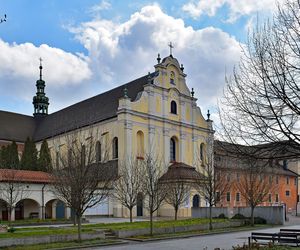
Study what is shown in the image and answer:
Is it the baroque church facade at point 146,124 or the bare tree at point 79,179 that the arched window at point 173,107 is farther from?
the bare tree at point 79,179

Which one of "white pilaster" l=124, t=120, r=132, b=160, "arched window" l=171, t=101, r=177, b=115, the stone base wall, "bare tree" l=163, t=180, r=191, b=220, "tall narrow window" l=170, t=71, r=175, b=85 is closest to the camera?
the stone base wall

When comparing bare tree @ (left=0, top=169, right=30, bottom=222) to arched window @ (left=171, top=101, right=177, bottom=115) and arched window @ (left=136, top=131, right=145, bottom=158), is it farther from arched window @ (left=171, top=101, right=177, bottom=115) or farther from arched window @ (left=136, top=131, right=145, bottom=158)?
arched window @ (left=171, top=101, right=177, bottom=115)

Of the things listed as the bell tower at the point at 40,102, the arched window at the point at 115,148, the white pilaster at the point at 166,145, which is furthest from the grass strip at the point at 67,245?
the bell tower at the point at 40,102

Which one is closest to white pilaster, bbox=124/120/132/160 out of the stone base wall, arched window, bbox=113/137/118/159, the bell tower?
arched window, bbox=113/137/118/159

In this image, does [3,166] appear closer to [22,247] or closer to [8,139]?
[8,139]

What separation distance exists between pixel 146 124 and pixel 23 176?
57.2ft

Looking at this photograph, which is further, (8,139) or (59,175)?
(8,139)

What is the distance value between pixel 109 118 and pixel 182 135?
34.7 ft

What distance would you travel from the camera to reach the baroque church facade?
170 feet

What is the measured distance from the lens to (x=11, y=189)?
37.2 meters

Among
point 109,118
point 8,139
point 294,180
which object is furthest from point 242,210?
point 294,180

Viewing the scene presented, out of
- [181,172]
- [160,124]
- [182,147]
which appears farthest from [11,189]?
[182,147]

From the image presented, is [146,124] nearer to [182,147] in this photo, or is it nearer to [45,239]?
[182,147]

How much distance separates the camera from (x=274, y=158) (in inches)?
477
